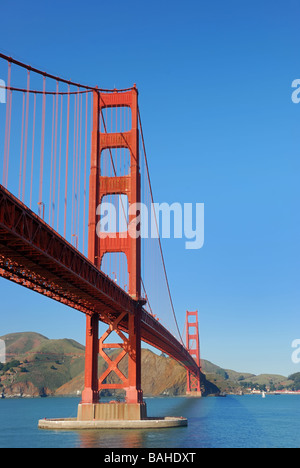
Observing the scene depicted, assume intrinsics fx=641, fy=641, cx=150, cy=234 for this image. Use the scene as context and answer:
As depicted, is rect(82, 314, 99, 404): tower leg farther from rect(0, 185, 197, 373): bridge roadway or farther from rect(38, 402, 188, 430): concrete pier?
rect(0, 185, 197, 373): bridge roadway

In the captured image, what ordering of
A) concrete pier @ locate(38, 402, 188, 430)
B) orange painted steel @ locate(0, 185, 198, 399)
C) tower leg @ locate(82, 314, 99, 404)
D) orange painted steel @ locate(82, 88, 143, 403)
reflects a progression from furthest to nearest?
1. orange painted steel @ locate(82, 88, 143, 403)
2. tower leg @ locate(82, 314, 99, 404)
3. concrete pier @ locate(38, 402, 188, 430)
4. orange painted steel @ locate(0, 185, 198, 399)

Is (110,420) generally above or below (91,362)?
below

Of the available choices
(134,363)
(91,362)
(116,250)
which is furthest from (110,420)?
(116,250)

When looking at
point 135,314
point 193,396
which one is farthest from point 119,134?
point 193,396

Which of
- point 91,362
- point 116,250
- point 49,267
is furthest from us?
point 116,250

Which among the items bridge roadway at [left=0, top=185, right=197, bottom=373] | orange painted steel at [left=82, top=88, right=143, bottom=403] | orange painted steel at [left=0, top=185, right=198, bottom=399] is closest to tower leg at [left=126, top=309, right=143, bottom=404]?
orange painted steel at [left=82, top=88, right=143, bottom=403]

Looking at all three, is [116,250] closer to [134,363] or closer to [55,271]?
[134,363]

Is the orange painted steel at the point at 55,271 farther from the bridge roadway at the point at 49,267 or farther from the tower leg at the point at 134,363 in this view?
the tower leg at the point at 134,363

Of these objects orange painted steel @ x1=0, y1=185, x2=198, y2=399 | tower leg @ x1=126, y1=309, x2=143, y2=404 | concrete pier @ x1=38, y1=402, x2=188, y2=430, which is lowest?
concrete pier @ x1=38, y1=402, x2=188, y2=430
